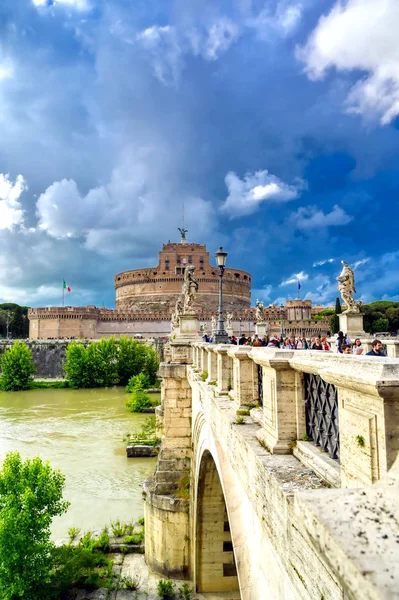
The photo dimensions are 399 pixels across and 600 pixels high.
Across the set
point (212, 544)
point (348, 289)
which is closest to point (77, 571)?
point (212, 544)

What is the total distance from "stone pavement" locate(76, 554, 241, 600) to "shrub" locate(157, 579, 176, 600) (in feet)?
0.40

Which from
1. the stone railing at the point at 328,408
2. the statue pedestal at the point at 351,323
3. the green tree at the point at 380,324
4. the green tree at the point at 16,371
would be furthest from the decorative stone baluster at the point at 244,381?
the green tree at the point at 380,324

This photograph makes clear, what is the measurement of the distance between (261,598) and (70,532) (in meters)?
12.0

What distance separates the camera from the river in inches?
618

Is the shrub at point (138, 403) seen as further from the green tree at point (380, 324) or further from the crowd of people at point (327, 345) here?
the green tree at point (380, 324)

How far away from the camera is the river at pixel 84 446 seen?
618 inches

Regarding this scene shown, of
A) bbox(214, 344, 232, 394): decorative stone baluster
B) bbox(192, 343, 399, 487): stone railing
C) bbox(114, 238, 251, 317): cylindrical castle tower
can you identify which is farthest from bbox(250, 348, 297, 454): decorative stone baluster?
bbox(114, 238, 251, 317): cylindrical castle tower

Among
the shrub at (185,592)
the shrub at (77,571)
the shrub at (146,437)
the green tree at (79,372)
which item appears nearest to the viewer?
the shrub at (77,571)

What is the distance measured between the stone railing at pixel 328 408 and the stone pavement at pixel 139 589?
797 centimetres

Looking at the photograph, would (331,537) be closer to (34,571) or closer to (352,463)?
→ (352,463)

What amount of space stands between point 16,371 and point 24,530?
40.5 m

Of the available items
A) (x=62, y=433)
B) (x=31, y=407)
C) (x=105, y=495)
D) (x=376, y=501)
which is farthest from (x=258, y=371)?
(x=31, y=407)

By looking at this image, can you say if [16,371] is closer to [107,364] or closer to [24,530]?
[107,364]

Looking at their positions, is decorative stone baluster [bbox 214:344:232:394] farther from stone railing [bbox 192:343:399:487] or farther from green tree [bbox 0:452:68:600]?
green tree [bbox 0:452:68:600]
